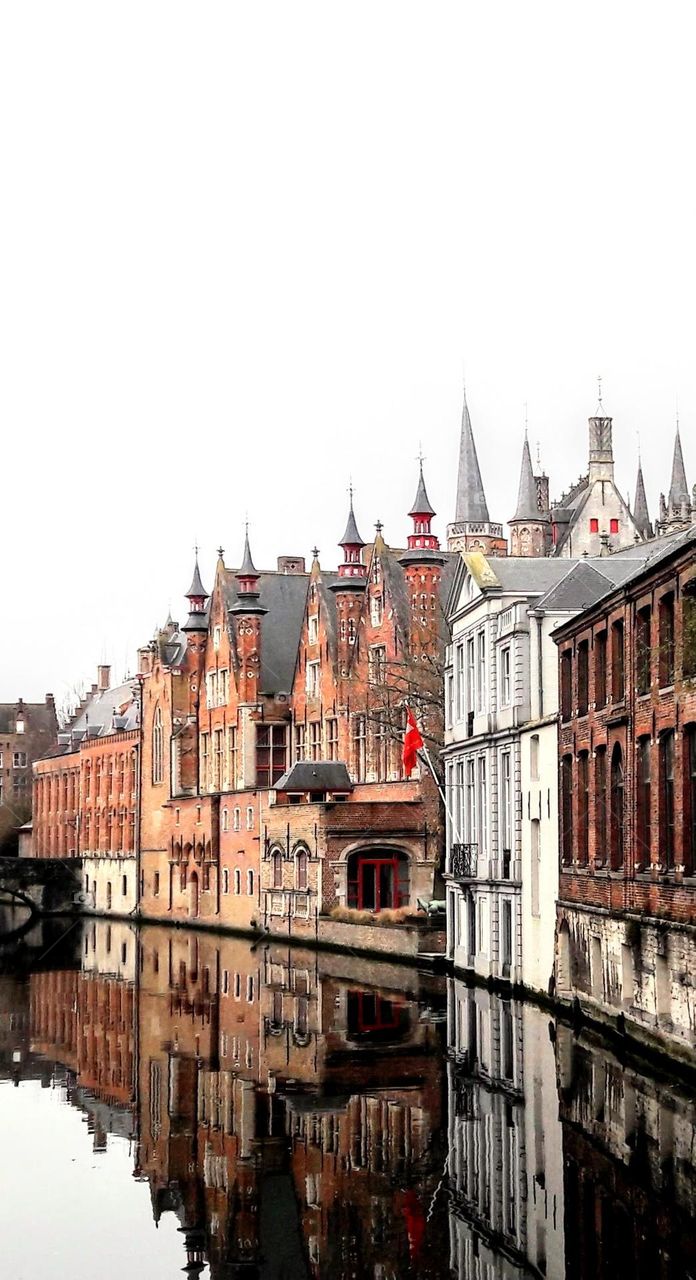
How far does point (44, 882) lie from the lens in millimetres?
101312

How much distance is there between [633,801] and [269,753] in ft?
154

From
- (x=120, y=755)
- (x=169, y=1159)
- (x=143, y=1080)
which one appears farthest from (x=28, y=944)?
(x=169, y=1159)

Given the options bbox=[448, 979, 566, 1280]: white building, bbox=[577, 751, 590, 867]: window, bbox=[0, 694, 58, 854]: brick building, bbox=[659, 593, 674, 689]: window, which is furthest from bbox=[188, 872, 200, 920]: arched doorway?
bbox=[0, 694, 58, 854]: brick building

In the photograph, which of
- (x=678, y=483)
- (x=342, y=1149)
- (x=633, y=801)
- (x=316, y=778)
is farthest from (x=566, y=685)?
(x=678, y=483)

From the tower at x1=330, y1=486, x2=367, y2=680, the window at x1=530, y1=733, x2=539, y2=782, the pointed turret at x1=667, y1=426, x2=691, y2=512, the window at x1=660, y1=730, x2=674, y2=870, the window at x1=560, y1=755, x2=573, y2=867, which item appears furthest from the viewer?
the pointed turret at x1=667, y1=426, x2=691, y2=512

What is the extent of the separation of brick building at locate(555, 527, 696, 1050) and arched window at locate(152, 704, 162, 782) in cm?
5451

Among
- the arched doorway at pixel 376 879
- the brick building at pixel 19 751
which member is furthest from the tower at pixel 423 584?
the brick building at pixel 19 751

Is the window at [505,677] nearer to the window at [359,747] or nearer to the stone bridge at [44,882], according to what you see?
the window at [359,747]

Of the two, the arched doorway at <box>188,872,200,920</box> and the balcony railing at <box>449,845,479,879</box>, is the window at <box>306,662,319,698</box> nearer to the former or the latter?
the arched doorway at <box>188,872,200,920</box>

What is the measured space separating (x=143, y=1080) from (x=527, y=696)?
1621cm

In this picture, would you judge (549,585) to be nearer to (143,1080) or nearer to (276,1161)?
(143,1080)

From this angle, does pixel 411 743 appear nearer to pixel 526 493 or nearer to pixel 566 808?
pixel 566 808

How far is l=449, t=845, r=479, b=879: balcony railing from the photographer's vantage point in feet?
153

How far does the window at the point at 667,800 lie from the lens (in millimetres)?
29547
